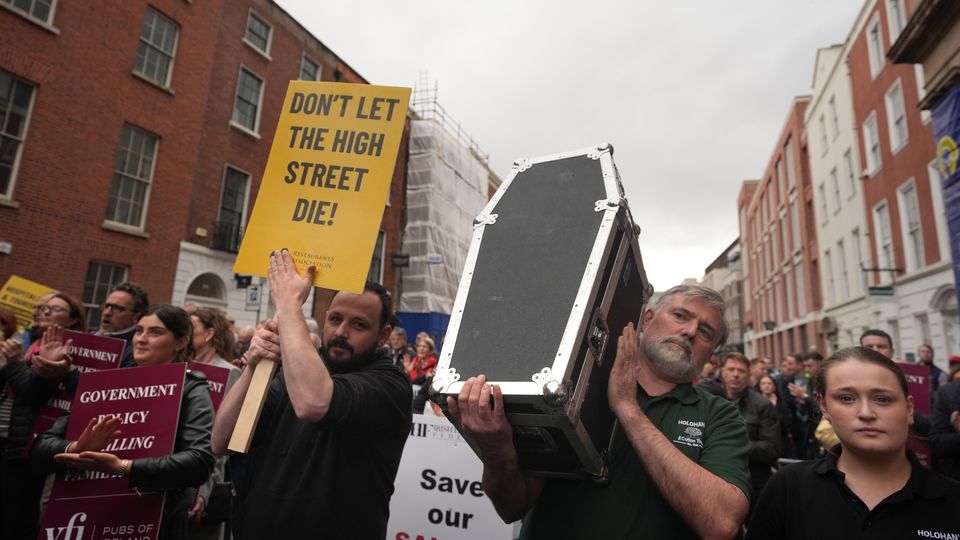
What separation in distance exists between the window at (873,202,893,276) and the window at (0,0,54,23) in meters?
23.2

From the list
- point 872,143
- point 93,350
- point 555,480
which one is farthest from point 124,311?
point 872,143

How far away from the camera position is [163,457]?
7.64 ft

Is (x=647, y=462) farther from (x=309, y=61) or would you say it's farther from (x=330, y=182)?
(x=309, y=61)

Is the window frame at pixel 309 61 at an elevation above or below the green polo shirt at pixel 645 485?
above

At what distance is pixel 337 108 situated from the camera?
2.20 m

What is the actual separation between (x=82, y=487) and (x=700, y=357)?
282 centimetres

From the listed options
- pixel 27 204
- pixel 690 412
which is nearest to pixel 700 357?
pixel 690 412

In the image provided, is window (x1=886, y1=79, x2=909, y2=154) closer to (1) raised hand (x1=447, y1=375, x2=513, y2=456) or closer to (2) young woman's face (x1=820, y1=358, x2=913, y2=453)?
(2) young woman's face (x1=820, y1=358, x2=913, y2=453)

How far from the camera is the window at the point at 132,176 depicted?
12109 millimetres

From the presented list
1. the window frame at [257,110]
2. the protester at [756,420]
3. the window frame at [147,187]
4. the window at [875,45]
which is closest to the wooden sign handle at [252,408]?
the protester at [756,420]

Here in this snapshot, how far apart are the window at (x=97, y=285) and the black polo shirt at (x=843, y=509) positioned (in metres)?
13.4

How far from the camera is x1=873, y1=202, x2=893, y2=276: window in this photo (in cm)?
1616

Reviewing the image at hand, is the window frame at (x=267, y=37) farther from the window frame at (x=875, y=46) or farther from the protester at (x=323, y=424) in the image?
the window frame at (x=875, y=46)

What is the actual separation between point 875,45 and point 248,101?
20.9 m
